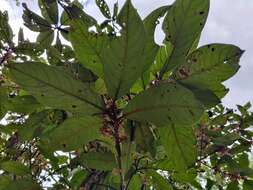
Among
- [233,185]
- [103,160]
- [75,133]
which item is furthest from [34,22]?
[233,185]

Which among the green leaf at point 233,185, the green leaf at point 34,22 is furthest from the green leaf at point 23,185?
the green leaf at point 233,185

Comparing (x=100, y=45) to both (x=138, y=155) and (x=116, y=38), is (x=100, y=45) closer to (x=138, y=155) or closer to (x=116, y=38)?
(x=116, y=38)

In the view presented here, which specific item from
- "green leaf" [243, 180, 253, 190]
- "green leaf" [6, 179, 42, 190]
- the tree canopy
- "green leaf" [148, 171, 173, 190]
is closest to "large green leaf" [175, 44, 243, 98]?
the tree canopy

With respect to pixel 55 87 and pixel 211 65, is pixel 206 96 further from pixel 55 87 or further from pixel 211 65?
pixel 55 87

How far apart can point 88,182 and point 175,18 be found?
962 millimetres

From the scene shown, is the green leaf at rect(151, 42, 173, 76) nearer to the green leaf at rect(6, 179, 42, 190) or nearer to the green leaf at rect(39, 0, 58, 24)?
the green leaf at rect(6, 179, 42, 190)

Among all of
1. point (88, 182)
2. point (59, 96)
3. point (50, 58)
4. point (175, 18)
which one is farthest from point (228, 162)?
point (59, 96)

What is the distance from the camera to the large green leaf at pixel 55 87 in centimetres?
92

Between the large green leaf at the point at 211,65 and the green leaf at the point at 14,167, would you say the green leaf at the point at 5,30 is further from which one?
the large green leaf at the point at 211,65

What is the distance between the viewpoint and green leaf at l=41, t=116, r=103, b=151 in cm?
104

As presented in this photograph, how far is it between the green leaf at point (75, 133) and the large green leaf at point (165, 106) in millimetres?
108

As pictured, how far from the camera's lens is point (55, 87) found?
951 mm

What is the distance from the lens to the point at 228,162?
224cm

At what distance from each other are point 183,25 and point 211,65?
0.66 feet
